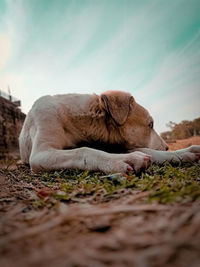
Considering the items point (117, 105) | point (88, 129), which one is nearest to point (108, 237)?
point (88, 129)

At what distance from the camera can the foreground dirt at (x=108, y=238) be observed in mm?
375

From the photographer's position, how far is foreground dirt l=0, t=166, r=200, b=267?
14.8 inches

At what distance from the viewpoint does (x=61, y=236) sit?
0.49 meters

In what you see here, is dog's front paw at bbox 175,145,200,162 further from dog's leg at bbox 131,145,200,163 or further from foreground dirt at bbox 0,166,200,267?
foreground dirt at bbox 0,166,200,267

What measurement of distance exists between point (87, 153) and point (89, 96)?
1328 mm

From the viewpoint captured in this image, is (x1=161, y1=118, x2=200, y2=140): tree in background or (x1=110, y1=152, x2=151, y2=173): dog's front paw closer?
(x1=110, y1=152, x2=151, y2=173): dog's front paw

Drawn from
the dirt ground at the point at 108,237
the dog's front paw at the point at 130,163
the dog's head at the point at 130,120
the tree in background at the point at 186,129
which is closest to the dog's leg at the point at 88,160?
the dog's front paw at the point at 130,163

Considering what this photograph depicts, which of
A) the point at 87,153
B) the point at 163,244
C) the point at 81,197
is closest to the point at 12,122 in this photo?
the point at 87,153

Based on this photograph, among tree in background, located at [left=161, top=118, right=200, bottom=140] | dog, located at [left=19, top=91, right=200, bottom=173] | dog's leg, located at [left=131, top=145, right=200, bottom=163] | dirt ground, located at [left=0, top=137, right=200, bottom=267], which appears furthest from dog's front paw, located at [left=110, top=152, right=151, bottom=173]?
tree in background, located at [left=161, top=118, right=200, bottom=140]

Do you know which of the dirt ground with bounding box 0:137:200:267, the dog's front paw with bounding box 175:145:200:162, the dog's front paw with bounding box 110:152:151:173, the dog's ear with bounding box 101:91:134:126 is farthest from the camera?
the dog's ear with bounding box 101:91:134:126

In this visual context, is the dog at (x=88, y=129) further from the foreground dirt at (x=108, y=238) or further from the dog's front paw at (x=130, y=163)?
the foreground dirt at (x=108, y=238)

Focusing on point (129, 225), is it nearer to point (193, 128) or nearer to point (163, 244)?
point (163, 244)

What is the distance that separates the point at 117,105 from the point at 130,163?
1.31m

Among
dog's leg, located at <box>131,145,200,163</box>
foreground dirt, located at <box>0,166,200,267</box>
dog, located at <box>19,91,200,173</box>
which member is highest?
dog, located at <box>19,91,200,173</box>
